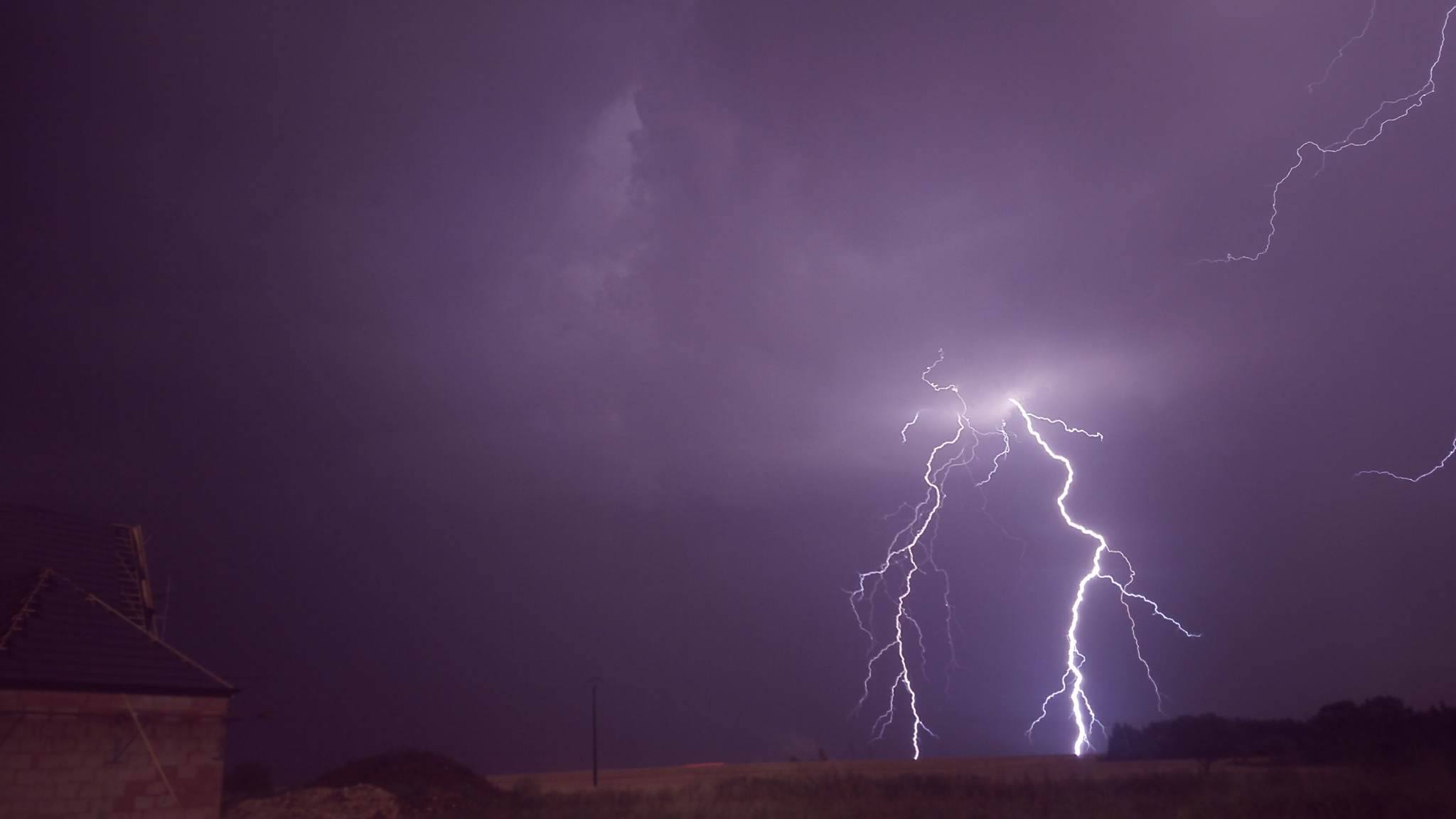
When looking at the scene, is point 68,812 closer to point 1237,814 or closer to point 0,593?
point 0,593

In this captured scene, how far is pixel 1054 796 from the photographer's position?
63.4 ft

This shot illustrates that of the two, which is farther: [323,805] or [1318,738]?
[1318,738]

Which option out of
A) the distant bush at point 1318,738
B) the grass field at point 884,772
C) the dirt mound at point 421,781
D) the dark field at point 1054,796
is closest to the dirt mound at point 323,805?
the dirt mound at point 421,781

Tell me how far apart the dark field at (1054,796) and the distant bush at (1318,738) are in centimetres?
229

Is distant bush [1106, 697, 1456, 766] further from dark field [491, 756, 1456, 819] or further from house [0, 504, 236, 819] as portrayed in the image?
house [0, 504, 236, 819]

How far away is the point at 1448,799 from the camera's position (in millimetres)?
14961

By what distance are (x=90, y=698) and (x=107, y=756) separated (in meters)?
0.84

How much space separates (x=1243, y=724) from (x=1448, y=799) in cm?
2305

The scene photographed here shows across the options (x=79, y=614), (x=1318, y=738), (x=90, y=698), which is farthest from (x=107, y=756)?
(x=1318, y=738)

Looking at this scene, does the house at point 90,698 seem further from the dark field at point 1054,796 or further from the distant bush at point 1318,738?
the distant bush at point 1318,738

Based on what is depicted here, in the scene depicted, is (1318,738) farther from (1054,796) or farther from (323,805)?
(323,805)

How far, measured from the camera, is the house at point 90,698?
11.9 metres

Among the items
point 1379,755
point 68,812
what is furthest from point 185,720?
point 1379,755

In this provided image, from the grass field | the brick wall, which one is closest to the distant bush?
the grass field
